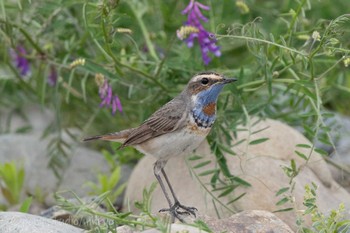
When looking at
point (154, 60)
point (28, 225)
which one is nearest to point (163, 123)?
point (154, 60)

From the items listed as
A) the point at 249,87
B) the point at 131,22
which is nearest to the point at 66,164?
the point at 131,22

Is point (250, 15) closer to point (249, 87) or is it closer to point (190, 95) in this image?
point (249, 87)

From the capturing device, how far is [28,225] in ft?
16.9

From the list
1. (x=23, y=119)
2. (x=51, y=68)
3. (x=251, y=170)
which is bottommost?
(x=23, y=119)

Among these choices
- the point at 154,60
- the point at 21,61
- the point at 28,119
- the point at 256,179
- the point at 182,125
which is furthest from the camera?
the point at 28,119

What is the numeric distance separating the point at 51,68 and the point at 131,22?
37.3 inches

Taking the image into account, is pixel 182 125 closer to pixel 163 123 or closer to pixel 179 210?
pixel 163 123

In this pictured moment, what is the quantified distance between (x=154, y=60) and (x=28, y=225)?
→ 250 cm

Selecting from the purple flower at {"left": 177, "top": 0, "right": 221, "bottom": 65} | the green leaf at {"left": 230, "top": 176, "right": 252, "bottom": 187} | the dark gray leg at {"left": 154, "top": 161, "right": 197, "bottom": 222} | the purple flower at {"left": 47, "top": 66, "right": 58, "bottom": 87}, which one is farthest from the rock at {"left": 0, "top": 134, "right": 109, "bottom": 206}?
Result: the green leaf at {"left": 230, "top": 176, "right": 252, "bottom": 187}

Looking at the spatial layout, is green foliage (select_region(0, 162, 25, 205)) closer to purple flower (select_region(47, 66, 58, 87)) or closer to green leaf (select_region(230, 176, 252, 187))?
purple flower (select_region(47, 66, 58, 87))

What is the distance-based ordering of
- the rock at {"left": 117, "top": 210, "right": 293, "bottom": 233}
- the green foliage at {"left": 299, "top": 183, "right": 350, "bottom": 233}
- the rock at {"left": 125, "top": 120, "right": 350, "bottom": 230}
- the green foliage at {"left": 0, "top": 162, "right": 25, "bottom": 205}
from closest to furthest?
the green foliage at {"left": 299, "top": 183, "right": 350, "bottom": 233} < the rock at {"left": 117, "top": 210, "right": 293, "bottom": 233} < the rock at {"left": 125, "top": 120, "right": 350, "bottom": 230} < the green foliage at {"left": 0, "top": 162, "right": 25, "bottom": 205}

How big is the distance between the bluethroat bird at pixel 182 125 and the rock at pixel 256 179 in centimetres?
32

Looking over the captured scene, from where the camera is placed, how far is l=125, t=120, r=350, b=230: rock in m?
6.36

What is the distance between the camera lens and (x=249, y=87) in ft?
22.5
